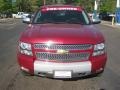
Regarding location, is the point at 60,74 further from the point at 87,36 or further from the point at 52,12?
the point at 52,12

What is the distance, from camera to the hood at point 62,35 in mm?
6555

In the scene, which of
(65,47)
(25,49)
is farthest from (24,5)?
(65,47)

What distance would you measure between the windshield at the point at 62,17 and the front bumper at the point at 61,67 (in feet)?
6.48

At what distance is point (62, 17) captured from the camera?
28.0 ft

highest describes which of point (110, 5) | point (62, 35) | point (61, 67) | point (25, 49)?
point (62, 35)

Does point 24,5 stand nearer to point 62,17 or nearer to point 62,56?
point 62,17

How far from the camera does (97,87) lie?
7.00 m

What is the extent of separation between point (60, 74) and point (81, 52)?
2.00ft

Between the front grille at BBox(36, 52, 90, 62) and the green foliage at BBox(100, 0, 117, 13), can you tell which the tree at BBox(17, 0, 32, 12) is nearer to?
the green foliage at BBox(100, 0, 117, 13)

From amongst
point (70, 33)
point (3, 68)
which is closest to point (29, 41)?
point (70, 33)

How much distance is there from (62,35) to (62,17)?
74.4 inches

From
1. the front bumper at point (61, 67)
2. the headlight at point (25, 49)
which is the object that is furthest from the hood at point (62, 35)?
the front bumper at point (61, 67)

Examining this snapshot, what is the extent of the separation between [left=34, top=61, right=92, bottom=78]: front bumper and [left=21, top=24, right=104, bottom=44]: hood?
0.44 m

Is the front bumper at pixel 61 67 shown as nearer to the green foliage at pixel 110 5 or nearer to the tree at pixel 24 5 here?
the green foliage at pixel 110 5
